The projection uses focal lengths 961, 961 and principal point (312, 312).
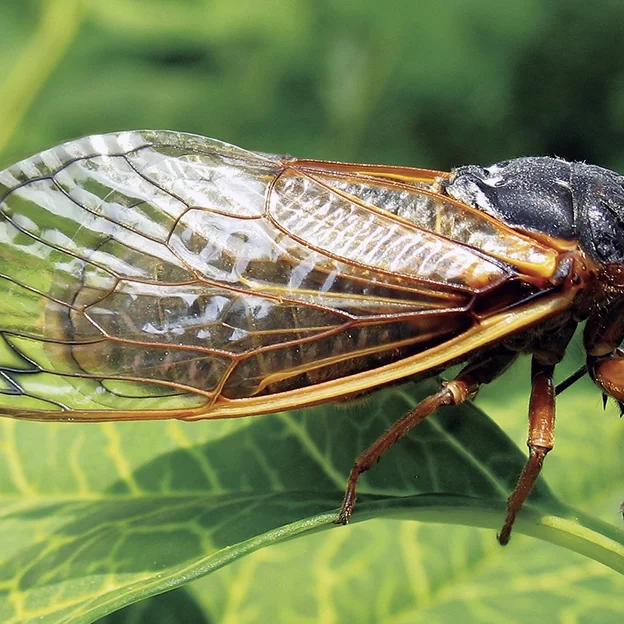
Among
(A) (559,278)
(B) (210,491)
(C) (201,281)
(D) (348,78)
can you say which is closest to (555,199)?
(A) (559,278)

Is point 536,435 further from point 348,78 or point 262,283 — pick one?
point 348,78

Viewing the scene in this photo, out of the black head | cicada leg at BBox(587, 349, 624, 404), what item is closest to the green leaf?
cicada leg at BBox(587, 349, 624, 404)

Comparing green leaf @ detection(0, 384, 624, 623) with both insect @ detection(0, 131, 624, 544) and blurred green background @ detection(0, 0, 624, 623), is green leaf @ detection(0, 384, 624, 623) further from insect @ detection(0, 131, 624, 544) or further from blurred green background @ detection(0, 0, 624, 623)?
blurred green background @ detection(0, 0, 624, 623)

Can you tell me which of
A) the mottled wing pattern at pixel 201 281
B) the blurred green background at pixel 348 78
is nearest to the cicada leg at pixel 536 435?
the mottled wing pattern at pixel 201 281

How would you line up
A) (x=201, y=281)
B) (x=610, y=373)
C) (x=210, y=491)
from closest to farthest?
(x=201, y=281), (x=210, y=491), (x=610, y=373)

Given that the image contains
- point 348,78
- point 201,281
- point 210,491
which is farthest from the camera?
point 348,78

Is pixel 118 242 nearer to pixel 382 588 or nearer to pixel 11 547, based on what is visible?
pixel 11 547
